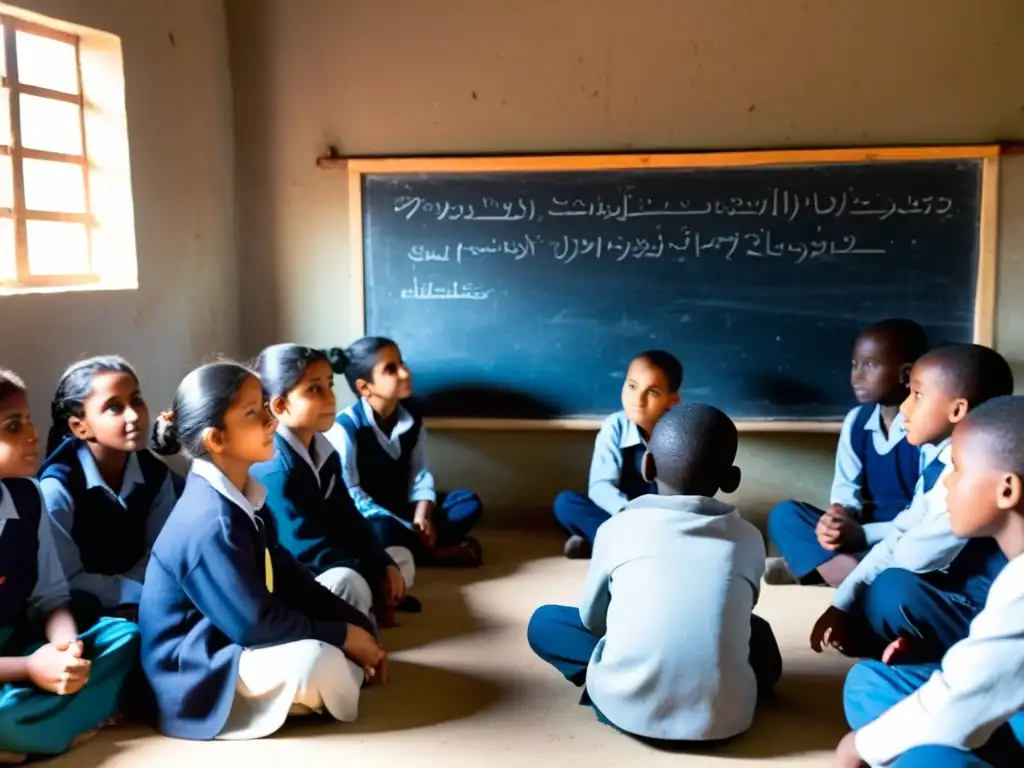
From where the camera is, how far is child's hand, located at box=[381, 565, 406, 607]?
270cm

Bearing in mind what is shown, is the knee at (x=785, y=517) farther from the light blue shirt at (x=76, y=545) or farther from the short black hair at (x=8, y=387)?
the short black hair at (x=8, y=387)

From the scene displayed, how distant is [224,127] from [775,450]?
2.44 metres

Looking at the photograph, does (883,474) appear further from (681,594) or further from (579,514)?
(681,594)

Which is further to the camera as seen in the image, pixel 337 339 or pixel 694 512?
pixel 337 339

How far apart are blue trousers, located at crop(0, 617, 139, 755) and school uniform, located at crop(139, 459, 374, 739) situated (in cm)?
6

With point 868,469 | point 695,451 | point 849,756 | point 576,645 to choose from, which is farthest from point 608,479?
point 849,756

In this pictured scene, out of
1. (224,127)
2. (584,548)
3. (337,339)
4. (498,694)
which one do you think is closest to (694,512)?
(498,694)

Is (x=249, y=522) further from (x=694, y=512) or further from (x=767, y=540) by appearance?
(x=767, y=540)

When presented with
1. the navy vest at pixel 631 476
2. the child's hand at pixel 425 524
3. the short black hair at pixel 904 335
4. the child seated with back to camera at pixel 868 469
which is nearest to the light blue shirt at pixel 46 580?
the child's hand at pixel 425 524

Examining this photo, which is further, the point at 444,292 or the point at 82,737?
the point at 444,292

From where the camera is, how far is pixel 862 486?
3178 millimetres

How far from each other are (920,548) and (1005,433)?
67 centimetres

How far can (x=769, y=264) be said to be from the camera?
3.54m

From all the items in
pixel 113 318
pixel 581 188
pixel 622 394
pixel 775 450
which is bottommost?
pixel 775 450
